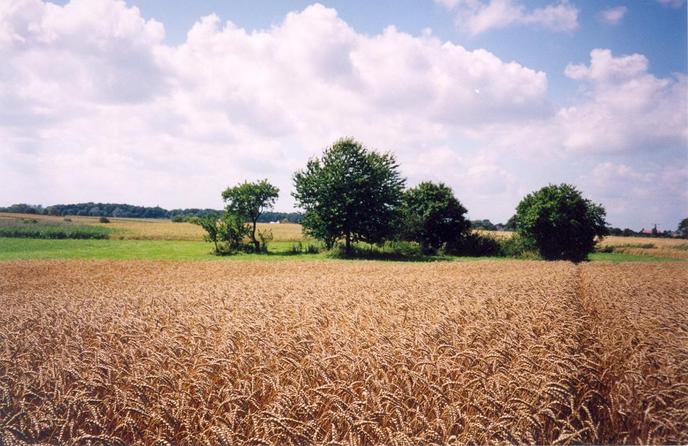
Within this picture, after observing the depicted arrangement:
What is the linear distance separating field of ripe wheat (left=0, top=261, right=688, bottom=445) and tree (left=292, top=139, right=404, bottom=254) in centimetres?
3787

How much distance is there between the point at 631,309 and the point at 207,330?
26.4 feet

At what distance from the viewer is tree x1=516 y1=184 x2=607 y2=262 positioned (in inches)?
1829

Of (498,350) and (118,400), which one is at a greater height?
(498,350)

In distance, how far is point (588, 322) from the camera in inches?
255

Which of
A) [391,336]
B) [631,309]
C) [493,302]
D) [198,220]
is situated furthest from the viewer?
[198,220]

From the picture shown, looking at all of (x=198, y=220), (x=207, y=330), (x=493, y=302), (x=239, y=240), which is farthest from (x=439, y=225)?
(x=207, y=330)

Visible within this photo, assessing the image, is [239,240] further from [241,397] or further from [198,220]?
[241,397]

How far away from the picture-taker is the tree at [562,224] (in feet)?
152

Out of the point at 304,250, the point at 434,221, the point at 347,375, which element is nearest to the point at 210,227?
the point at 304,250

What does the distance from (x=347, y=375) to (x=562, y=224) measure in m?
50.5

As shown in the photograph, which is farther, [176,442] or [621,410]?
[621,410]

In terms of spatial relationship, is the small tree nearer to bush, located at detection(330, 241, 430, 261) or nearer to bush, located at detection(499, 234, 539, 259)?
bush, located at detection(330, 241, 430, 261)

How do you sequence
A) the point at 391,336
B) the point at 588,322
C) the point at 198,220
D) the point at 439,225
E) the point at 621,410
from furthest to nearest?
the point at 439,225 → the point at 198,220 → the point at 588,322 → the point at 391,336 → the point at 621,410

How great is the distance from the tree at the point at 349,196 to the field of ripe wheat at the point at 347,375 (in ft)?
124
